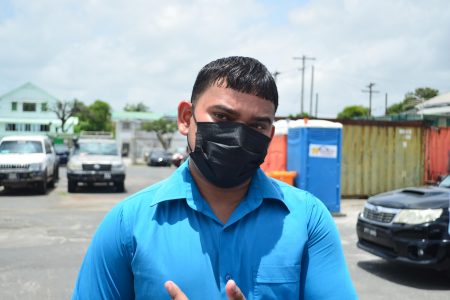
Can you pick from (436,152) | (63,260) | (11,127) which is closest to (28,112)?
(11,127)

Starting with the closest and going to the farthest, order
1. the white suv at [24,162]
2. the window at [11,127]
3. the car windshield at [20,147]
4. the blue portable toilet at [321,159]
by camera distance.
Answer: the blue portable toilet at [321,159], the white suv at [24,162], the car windshield at [20,147], the window at [11,127]

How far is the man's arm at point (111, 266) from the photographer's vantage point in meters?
1.73

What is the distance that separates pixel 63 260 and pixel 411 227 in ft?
16.1

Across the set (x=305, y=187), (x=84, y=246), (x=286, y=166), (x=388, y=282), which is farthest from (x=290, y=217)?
(x=286, y=166)

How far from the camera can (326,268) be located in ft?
5.88

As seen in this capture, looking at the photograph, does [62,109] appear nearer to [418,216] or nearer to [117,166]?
A: [117,166]

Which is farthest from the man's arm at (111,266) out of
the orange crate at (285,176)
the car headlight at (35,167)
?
the car headlight at (35,167)

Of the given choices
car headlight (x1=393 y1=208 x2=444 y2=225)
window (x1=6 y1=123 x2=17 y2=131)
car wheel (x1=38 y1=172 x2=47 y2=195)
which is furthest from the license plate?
window (x1=6 y1=123 x2=17 y2=131)

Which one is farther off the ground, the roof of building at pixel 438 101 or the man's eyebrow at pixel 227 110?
the roof of building at pixel 438 101

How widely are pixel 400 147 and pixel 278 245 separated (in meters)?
15.4

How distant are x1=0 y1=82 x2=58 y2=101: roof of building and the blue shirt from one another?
5239 centimetres

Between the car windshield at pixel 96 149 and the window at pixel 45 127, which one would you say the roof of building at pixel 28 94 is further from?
the car windshield at pixel 96 149

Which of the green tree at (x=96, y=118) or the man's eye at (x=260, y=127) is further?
the green tree at (x=96, y=118)

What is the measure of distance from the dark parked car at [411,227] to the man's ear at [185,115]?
16.4 feet
